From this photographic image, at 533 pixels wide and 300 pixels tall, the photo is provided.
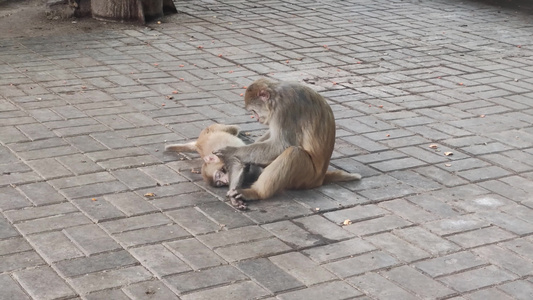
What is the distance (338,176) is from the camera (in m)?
6.54

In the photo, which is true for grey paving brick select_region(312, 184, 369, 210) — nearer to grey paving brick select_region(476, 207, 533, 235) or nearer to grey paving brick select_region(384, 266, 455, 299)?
grey paving brick select_region(476, 207, 533, 235)

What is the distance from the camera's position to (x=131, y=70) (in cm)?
966

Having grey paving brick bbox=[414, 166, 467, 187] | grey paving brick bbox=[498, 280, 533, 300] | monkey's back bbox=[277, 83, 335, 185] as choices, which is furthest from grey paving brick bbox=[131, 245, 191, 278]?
grey paving brick bbox=[414, 166, 467, 187]

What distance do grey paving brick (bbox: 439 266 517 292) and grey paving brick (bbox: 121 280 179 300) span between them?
1.68 metres

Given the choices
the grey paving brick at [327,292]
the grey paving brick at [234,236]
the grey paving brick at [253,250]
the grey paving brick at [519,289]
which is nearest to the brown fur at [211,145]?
the grey paving brick at [234,236]

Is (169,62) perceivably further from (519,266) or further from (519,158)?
(519,266)

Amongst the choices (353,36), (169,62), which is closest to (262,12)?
(353,36)

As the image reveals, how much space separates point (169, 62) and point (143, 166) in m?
3.55

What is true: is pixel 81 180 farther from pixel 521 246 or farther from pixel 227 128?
pixel 521 246

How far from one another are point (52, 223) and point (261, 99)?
1.75 meters

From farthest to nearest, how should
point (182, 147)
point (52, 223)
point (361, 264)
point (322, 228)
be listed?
point (182, 147) → point (322, 228) → point (52, 223) → point (361, 264)

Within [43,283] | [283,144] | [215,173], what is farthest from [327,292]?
[215,173]

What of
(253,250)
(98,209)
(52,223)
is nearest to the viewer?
(253,250)

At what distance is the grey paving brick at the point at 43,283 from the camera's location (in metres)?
4.68
